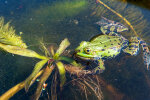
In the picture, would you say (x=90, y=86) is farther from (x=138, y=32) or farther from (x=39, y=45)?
(x=138, y=32)

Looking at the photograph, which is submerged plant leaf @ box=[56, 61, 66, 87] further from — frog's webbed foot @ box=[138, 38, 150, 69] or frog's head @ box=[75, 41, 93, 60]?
frog's webbed foot @ box=[138, 38, 150, 69]

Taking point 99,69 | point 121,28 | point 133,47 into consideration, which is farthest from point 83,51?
point 121,28

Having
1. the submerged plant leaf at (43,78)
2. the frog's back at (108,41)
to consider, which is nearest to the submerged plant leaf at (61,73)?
the submerged plant leaf at (43,78)

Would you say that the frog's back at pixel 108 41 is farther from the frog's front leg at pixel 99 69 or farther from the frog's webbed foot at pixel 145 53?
the frog's webbed foot at pixel 145 53

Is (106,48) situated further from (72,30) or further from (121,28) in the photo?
(72,30)

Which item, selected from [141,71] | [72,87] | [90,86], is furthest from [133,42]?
[72,87]
